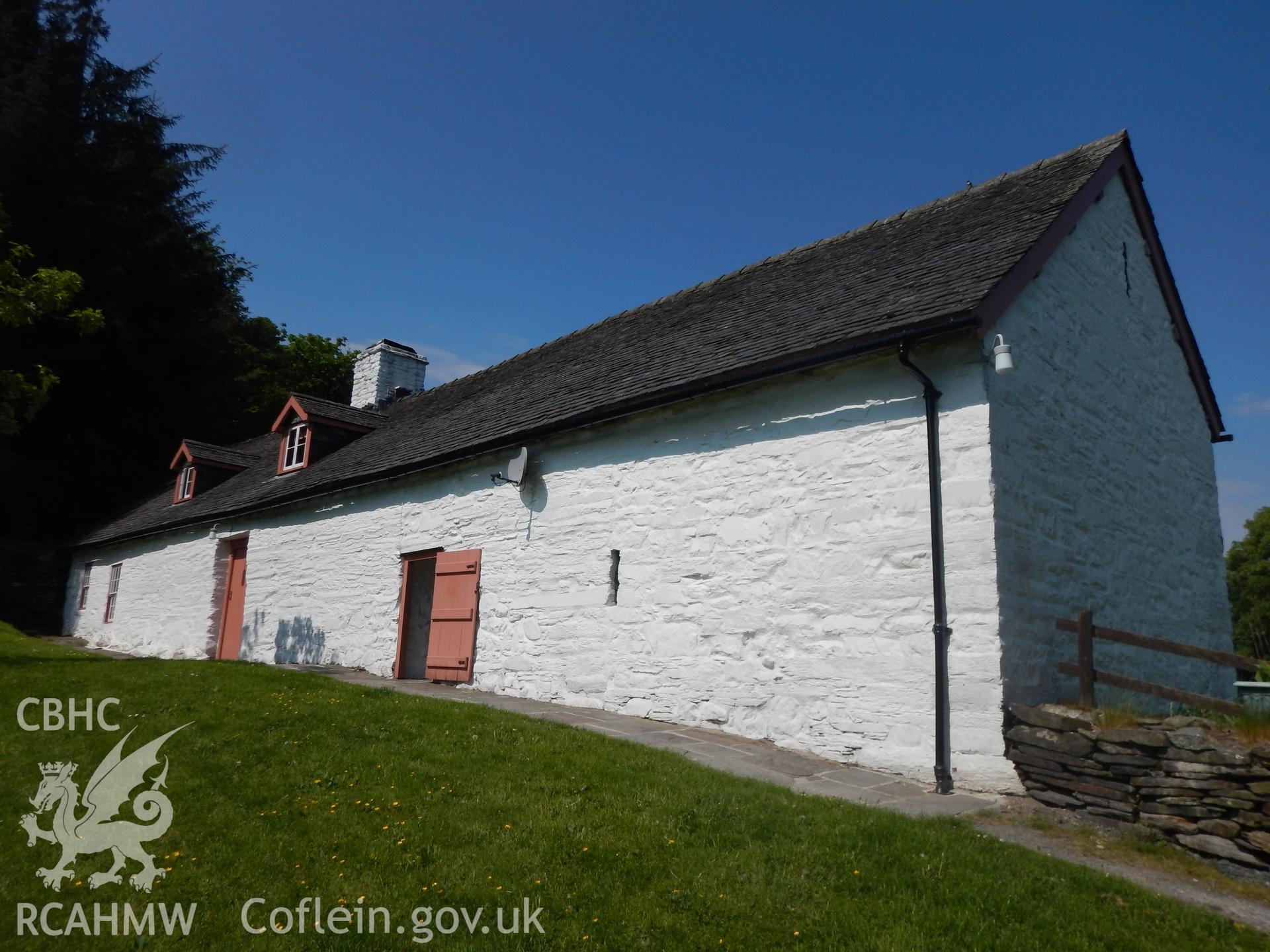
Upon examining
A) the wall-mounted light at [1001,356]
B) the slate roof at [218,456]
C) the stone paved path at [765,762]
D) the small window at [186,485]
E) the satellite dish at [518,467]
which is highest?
the slate roof at [218,456]

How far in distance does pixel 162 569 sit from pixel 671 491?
16.0 m

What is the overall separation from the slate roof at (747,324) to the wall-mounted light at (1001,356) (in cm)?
44

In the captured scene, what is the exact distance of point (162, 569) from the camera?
66.0 feet

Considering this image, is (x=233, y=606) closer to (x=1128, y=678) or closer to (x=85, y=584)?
(x=85, y=584)

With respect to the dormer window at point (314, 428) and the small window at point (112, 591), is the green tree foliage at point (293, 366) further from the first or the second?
the dormer window at point (314, 428)

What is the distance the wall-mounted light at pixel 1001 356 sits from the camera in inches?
275

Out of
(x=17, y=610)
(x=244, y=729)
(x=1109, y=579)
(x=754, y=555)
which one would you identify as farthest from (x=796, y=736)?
(x=17, y=610)

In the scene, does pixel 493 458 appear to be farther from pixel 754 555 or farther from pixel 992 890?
pixel 992 890

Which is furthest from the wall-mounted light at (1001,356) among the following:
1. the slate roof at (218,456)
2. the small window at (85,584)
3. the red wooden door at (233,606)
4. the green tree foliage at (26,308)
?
the small window at (85,584)

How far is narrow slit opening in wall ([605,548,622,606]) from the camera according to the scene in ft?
32.3

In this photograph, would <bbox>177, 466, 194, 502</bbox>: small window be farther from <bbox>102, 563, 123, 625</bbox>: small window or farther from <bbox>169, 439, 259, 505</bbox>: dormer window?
<bbox>102, 563, 123, 625</bbox>: small window

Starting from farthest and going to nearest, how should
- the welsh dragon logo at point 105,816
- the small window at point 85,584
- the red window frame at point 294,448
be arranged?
the small window at point 85,584
the red window frame at point 294,448
the welsh dragon logo at point 105,816

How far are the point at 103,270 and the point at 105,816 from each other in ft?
86.3

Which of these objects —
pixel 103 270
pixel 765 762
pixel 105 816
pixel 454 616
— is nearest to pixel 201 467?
pixel 103 270
